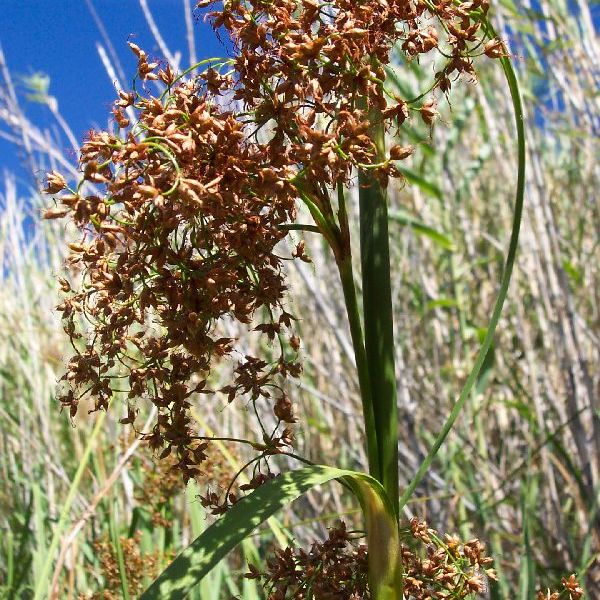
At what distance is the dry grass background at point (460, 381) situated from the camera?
62.8 inches

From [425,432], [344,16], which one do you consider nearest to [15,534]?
[425,432]

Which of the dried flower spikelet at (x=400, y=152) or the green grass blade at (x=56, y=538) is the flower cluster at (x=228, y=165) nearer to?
the dried flower spikelet at (x=400, y=152)

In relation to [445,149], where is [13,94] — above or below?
above

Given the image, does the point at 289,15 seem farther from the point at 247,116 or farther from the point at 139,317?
the point at 139,317

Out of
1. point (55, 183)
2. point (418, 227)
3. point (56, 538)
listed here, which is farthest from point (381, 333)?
point (418, 227)

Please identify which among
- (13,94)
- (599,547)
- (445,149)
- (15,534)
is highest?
(13,94)

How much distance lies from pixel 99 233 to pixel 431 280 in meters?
1.65

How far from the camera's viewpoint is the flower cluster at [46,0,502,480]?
542 millimetres

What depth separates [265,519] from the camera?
1.66ft

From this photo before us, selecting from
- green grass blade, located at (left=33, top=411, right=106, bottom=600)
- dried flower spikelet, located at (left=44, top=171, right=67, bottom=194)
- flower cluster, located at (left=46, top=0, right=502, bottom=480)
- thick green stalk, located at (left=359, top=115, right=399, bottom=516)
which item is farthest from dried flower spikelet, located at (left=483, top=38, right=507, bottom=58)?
green grass blade, located at (left=33, top=411, right=106, bottom=600)

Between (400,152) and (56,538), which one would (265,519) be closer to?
(400,152)

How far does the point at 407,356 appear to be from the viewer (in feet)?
7.02

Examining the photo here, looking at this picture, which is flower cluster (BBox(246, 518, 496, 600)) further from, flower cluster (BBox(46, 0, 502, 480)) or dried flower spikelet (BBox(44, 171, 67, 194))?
dried flower spikelet (BBox(44, 171, 67, 194))

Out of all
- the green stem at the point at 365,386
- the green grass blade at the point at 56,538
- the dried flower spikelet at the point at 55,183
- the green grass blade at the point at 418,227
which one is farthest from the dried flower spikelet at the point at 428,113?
the green grass blade at the point at 418,227
